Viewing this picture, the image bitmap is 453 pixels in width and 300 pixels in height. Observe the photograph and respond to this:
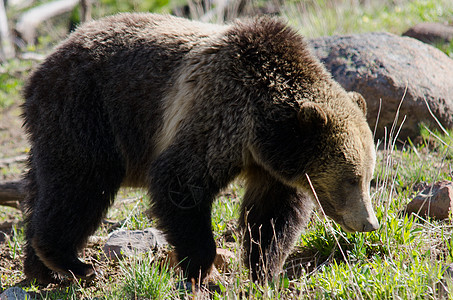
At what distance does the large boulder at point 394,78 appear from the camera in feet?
22.2

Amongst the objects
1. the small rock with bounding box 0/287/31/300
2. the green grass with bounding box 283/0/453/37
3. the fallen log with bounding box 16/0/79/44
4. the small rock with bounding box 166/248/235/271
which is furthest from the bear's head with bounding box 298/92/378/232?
the fallen log with bounding box 16/0/79/44

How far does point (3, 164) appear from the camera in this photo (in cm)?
841

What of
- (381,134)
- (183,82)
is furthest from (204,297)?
(381,134)

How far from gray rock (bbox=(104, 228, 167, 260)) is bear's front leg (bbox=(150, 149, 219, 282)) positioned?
686 mm

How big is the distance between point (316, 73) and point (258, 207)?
1.21 m

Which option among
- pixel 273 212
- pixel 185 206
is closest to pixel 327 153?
pixel 273 212

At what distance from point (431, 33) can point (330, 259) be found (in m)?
5.71

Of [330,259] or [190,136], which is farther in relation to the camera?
[330,259]

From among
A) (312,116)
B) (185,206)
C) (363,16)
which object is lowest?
(363,16)

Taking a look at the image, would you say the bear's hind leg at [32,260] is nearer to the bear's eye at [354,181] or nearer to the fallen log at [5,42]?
the bear's eye at [354,181]

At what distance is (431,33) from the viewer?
9016 mm

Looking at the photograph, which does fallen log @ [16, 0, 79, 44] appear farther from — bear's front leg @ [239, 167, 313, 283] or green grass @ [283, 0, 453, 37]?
bear's front leg @ [239, 167, 313, 283]

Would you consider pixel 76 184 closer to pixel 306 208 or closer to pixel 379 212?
pixel 306 208

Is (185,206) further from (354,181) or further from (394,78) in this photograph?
(394,78)
